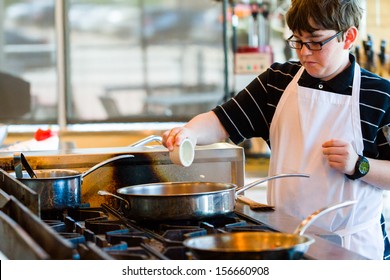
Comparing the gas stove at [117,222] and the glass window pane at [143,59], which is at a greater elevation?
the glass window pane at [143,59]

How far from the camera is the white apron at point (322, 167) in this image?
2285 mm

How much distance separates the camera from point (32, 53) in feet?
24.9

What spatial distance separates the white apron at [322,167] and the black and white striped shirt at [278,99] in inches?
0.9

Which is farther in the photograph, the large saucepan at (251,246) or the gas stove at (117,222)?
the gas stove at (117,222)

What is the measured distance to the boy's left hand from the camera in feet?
7.20

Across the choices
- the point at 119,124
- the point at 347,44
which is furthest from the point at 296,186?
the point at 119,124

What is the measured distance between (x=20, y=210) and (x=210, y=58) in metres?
6.18

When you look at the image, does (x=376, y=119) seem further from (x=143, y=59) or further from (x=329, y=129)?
(x=143, y=59)

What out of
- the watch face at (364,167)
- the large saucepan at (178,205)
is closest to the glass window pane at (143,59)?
the watch face at (364,167)

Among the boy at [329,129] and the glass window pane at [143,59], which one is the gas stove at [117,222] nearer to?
the boy at [329,129]

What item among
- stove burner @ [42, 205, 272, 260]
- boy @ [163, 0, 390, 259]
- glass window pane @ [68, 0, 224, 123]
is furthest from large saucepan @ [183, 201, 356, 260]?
glass window pane @ [68, 0, 224, 123]

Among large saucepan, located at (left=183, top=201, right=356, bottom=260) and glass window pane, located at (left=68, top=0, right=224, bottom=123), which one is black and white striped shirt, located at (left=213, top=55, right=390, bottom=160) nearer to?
large saucepan, located at (left=183, top=201, right=356, bottom=260)

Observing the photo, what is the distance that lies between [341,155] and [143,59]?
5.65 m

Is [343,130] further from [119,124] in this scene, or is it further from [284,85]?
[119,124]
